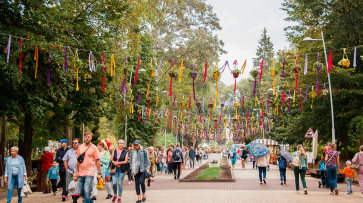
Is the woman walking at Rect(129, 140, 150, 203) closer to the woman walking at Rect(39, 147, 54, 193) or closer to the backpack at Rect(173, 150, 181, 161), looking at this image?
the woman walking at Rect(39, 147, 54, 193)

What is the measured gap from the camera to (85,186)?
8633mm

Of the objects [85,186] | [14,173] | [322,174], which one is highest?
[14,173]

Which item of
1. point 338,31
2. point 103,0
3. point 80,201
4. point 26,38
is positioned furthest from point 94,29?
point 338,31

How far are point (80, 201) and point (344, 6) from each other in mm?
24350

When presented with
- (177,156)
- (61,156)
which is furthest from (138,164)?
(177,156)

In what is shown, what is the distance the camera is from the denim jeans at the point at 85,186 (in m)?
8.56

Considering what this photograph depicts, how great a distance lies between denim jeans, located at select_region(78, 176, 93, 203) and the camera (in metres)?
8.56

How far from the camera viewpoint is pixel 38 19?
53.5 feet

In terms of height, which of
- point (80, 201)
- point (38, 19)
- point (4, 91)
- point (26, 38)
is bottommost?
point (80, 201)

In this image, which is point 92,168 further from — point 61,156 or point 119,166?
point 61,156

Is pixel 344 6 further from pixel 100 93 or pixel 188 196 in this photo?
pixel 188 196

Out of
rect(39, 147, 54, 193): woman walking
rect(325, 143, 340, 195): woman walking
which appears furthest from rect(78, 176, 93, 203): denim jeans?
rect(325, 143, 340, 195): woman walking

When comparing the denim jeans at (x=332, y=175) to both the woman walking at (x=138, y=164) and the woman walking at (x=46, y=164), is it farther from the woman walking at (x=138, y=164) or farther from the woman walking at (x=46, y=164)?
the woman walking at (x=46, y=164)

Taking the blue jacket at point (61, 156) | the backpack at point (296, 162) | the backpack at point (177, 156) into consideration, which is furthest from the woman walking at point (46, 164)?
the backpack at point (296, 162)
